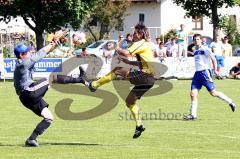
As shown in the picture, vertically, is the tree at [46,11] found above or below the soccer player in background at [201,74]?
above

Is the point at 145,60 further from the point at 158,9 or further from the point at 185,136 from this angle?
the point at 158,9

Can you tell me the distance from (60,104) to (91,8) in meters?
18.8

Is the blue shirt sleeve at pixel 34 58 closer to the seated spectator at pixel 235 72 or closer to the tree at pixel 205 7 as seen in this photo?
the seated spectator at pixel 235 72

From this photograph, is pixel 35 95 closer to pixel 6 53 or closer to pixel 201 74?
pixel 201 74

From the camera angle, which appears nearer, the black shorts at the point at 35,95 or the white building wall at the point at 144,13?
the black shorts at the point at 35,95

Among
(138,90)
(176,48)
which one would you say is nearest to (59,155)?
(138,90)

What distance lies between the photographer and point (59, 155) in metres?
13.1

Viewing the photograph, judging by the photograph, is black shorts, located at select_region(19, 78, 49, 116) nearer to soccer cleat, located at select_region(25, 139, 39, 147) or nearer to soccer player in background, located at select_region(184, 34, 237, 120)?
soccer cleat, located at select_region(25, 139, 39, 147)

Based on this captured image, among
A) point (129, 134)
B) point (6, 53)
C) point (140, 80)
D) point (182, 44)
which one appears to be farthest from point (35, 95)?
point (6, 53)

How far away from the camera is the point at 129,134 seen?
16.1 metres

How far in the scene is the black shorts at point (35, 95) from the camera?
13.9 metres

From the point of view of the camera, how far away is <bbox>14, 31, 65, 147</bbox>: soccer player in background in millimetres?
13719

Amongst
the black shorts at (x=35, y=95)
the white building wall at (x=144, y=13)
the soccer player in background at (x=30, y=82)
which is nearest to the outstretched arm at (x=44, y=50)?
the soccer player in background at (x=30, y=82)

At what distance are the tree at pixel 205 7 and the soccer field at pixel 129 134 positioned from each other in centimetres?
2398
